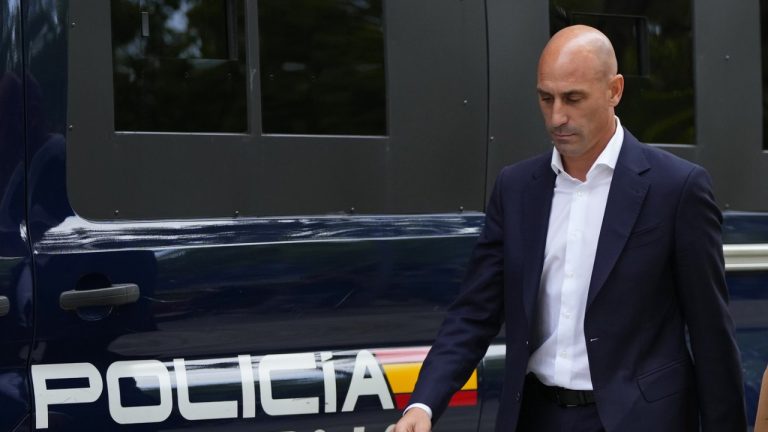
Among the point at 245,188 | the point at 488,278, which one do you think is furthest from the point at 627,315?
the point at 245,188

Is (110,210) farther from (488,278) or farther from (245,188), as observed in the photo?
(488,278)

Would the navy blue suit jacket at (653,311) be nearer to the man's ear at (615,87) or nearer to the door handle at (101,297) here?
the man's ear at (615,87)

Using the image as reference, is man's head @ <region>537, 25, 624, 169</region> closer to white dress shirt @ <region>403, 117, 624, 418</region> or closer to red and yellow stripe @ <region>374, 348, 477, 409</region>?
white dress shirt @ <region>403, 117, 624, 418</region>

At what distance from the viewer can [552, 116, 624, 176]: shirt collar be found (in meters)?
2.54

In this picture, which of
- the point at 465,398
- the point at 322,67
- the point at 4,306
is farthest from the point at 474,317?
the point at 4,306

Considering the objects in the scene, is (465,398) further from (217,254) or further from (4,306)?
(4,306)

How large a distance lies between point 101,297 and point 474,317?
0.95 metres

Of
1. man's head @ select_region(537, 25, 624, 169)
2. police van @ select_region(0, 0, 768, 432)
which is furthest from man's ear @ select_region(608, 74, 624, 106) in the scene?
police van @ select_region(0, 0, 768, 432)

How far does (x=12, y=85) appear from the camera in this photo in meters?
3.00

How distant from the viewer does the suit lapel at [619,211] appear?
97.0 inches

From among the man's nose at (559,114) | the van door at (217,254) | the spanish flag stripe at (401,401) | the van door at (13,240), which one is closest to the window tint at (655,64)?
the van door at (217,254)

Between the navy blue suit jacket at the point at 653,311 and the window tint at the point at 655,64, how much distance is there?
1.16 m

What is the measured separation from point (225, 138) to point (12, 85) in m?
0.54

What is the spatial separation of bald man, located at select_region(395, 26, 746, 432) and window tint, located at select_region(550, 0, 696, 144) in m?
1.13
